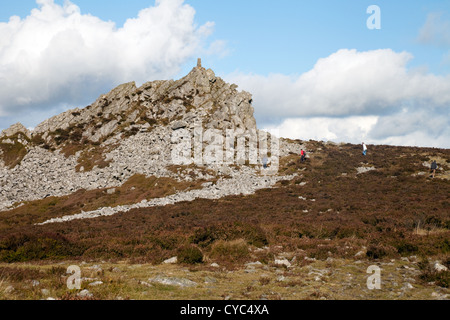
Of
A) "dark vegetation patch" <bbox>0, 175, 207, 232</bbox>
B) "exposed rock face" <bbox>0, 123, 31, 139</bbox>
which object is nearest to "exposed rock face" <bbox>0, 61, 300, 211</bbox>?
"exposed rock face" <bbox>0, 123, 31, 139</bbox>

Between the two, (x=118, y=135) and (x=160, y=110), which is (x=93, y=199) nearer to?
(x=118, y=135)

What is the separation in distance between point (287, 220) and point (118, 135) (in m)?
50.0

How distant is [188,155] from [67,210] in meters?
21.0

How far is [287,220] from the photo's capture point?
2331 cm

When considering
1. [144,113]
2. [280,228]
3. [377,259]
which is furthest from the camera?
[144,113]

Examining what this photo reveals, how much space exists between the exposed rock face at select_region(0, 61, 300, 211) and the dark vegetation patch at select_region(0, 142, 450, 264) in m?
6.66

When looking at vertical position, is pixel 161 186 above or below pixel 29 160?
below

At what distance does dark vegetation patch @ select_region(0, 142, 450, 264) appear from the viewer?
14.7 meters

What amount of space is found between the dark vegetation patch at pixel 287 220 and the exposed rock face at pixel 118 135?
21.9ft

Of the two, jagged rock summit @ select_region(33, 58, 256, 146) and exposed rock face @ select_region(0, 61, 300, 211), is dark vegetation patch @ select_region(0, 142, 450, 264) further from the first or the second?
jagged rock summit @ select_region(33, 58, 256, 146)

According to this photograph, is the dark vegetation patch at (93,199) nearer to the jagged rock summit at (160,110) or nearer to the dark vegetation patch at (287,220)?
the dark vegetation patch at (287,220)

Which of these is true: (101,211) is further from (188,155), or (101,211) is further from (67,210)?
(188,155)
